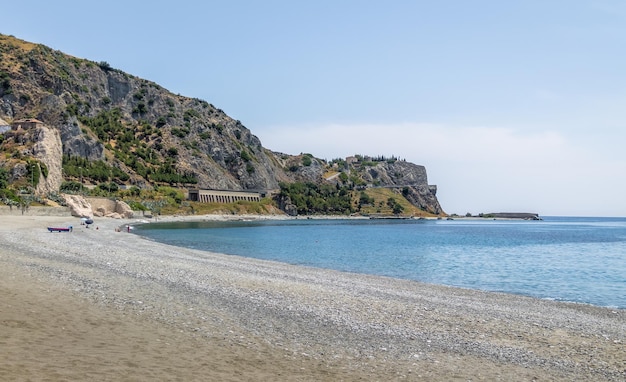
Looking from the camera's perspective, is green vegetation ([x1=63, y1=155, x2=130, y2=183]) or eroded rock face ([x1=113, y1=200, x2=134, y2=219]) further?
green vegetation ([x1=63, y1=155, x2=130, y2=183])

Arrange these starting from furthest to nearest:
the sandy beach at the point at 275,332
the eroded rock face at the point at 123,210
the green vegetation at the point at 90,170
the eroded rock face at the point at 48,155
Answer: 1. the green vegetation at the point at 90,170
2. the eroded rock face at the point at 123,210
3. the eroded rock face at the point at 48,155
4. the sandy beach at the point at 275,332

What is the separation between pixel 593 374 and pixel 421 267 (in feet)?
106

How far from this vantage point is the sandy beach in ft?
37.0

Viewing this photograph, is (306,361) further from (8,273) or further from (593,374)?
(8,273)

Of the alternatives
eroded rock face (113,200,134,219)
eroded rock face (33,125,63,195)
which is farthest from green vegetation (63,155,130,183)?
eroded rock face (113,200,134,219)

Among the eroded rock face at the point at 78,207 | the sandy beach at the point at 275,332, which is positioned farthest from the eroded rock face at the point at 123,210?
the sandy beach at the point at 275,332

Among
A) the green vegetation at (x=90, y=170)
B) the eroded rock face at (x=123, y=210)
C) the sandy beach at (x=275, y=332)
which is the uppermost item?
the green vegetation at (x=90, y=170)

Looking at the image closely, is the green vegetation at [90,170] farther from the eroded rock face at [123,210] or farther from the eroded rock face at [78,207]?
the eroded rock face at [78,207]

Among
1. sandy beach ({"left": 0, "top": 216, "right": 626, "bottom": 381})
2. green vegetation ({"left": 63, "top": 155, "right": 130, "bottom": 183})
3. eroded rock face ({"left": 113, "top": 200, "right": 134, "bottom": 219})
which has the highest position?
green vegetation ({"left": 63, "top": 155, "right": 130, "bottom": 183})

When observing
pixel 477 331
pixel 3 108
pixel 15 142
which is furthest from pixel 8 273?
pixel 3 108

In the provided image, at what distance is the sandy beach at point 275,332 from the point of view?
37.0ft

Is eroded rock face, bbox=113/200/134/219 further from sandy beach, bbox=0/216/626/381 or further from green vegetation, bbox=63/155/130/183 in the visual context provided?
sandy beach, bbox=0/216/626/381

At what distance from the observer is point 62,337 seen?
1255 centimetres

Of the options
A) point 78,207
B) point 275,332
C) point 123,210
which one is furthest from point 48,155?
point 275,332
